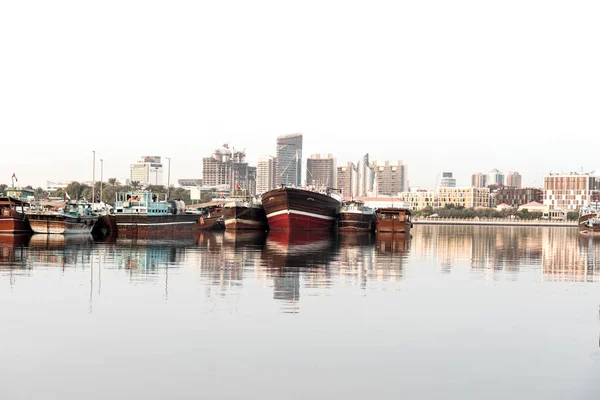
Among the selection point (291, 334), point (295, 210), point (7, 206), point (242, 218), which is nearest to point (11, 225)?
point (7, 206)

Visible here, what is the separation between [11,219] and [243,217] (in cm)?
3548

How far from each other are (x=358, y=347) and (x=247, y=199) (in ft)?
323

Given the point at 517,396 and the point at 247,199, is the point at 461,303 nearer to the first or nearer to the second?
the point at 517,396

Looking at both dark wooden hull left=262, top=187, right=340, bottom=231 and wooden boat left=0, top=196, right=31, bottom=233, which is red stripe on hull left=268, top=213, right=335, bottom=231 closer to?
dark wooden hull left=262, top=187, right=340, bottom=231

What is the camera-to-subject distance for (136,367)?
15.6 metres

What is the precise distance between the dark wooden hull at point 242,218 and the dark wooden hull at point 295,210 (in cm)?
298

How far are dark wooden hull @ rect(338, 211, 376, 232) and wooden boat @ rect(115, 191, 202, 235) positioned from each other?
73.4 ft

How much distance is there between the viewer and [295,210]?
9369 cm

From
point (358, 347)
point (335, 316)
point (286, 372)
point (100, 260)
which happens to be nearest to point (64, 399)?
point (286, 372)

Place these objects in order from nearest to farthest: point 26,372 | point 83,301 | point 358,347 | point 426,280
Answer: point 26,372
point 358,347
point 83,301
point 426,280

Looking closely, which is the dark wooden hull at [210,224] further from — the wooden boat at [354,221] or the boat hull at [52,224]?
the boat hull at [52,224]

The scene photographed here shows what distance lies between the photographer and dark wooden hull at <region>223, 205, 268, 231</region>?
100m

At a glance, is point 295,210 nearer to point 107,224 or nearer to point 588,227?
point 107,224

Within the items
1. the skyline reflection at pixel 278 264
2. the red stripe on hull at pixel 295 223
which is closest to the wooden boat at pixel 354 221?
the red stripe on hull at pixel 295 223
